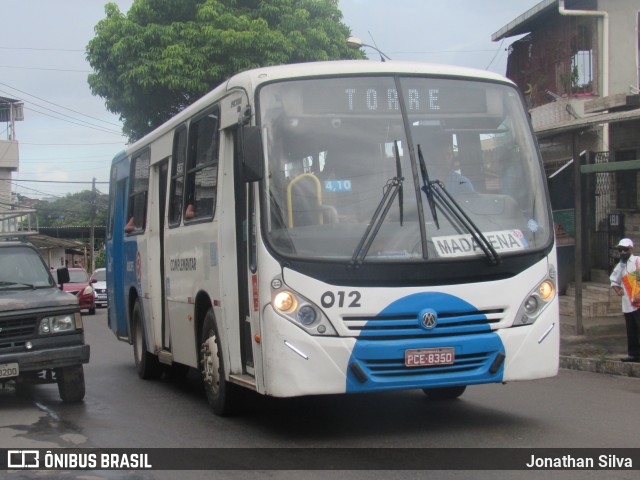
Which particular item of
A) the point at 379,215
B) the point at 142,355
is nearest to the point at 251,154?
the point at 379,215

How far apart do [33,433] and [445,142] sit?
463 cm

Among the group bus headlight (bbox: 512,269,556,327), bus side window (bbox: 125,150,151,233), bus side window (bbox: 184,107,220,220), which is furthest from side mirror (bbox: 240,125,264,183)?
bus side window (bbox: 125,150,151,233)

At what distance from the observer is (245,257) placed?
7934 millimetres

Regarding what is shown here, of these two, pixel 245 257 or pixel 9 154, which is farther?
pixel 9 154

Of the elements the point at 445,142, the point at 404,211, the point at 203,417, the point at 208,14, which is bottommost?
the point at 203,417

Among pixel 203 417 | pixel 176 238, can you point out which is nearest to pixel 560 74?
pixel 176 238

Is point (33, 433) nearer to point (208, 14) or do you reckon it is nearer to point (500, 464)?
point (500, 464)

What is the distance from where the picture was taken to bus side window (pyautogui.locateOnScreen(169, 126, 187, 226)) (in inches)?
395

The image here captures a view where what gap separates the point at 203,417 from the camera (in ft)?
Answer: 29.7

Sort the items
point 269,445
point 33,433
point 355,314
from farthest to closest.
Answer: point 33,433 → point 269,445 → point 355,314

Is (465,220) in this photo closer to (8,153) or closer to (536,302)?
(536,302)

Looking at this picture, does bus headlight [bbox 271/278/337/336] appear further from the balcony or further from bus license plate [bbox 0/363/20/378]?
the balcony

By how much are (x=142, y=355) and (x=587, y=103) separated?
11.3m

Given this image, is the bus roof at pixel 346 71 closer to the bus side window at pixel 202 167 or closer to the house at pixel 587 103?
the bus side window at pixel 202 167
